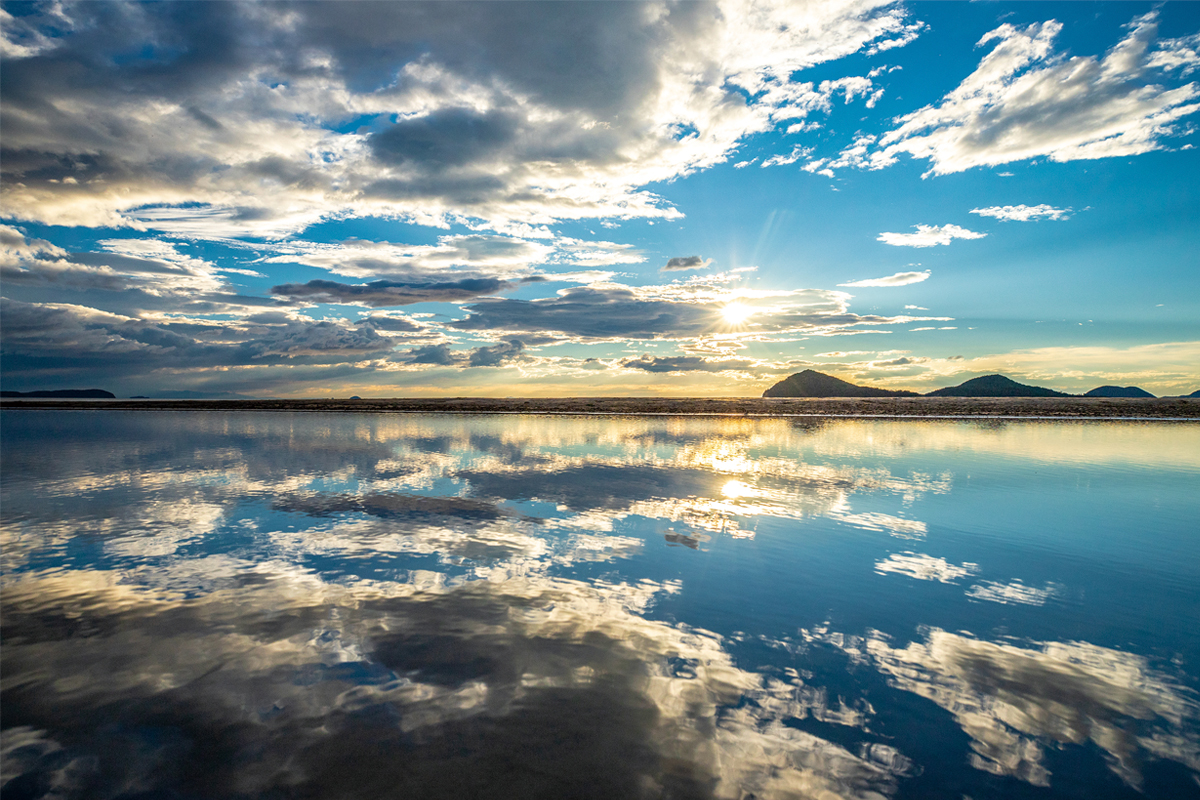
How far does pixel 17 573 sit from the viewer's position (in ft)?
37.6

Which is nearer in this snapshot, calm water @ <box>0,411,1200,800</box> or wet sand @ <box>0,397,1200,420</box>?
calm water @ <box>0,411,1200,800</box>

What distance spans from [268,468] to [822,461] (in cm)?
2967

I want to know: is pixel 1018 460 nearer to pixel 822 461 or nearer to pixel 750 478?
pixel 822 461

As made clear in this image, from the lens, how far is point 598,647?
8.21 metres

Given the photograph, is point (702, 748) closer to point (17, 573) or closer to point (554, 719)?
point (554, 719)

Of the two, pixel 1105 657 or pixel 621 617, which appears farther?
pixel 621 617

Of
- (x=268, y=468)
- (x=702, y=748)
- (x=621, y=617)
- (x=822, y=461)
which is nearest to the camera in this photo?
(x=702, y=748)

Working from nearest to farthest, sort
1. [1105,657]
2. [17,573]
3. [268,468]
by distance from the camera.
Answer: [1105,657] < [17,573] < [268,468]

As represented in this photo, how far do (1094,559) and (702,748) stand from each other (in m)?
13.3

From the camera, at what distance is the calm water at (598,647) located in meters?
5.64

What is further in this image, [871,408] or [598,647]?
[871,408]

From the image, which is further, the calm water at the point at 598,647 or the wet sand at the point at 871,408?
the wet sand at the point at 871,408

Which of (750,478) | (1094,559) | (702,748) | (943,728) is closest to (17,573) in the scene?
(702,748)

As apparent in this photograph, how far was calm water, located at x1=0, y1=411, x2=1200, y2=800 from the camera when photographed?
5.64 meters
